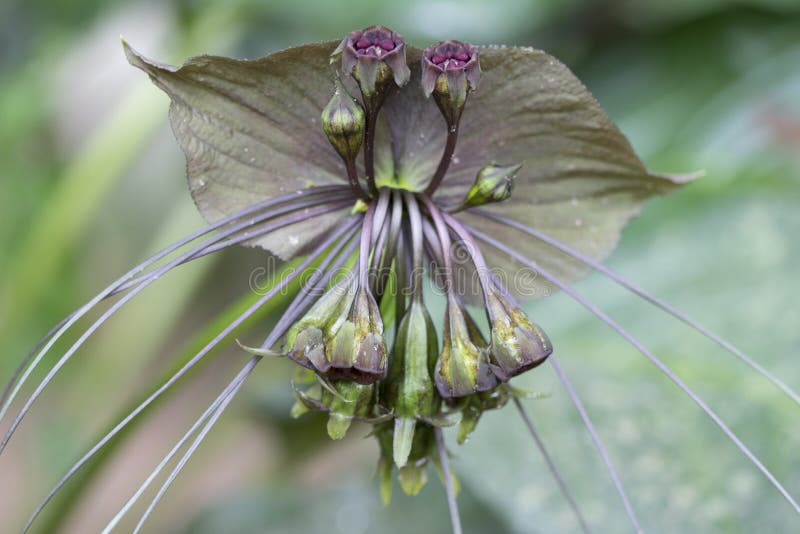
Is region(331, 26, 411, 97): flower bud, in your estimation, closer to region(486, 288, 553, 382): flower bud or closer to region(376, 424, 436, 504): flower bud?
region(486, 288, 553, 382): flower bud

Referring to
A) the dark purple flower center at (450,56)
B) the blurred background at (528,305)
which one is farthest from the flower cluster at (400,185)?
the blurred background at (528,305)

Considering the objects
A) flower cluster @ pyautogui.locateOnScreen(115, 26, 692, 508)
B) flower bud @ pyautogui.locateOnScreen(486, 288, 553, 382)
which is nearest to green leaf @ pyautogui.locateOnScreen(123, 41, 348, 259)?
flower cluster @ pyautogui.locateOnScreen(115, 26, 692, 508)

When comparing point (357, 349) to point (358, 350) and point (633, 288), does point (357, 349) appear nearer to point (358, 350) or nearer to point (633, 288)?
point (358, 350)

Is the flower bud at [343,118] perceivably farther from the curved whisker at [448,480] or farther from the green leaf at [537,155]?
the curved whisker at [448,480]

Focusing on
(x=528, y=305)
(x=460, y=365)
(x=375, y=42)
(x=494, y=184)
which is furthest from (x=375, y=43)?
(x=528, y=305)

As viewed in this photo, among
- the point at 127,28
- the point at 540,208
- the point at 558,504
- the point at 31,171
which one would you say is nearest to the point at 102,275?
the point at 31,171

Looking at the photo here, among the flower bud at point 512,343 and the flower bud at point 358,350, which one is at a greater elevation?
the flower bud at point 358,350

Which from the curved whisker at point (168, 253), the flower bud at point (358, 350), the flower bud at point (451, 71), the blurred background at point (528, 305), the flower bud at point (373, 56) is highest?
the flower bud at point (373, 56)

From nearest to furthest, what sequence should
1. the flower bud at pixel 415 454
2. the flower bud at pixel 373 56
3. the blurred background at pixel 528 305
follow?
the flower bud at pixel 373 56 < the flower bud at pixel 415 454 < the blurred background at pixel 528 305

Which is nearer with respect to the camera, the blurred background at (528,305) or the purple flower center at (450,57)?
the purple flower center at (450,57)
